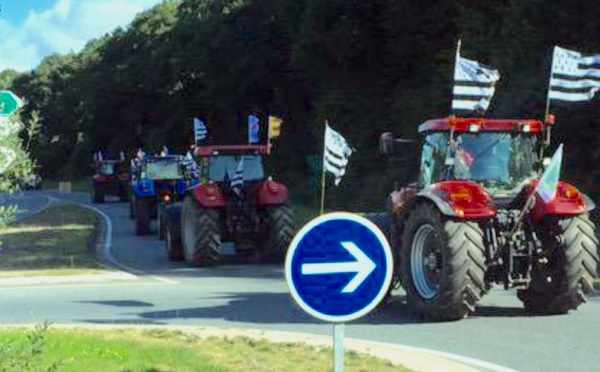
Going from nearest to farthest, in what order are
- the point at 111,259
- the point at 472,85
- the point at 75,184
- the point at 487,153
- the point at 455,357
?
1. the point at 455,357
2. the point at 487,153
3. the point at 472,85
4. the point at 111,259
5. the point at 75,184

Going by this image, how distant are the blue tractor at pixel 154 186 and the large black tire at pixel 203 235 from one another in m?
8.70

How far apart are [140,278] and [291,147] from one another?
33417 mm

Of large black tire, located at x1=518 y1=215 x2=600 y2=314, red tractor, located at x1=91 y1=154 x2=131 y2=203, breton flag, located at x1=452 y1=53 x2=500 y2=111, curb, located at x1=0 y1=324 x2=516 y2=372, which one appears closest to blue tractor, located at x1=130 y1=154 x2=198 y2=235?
breton flag, located at x1=452 y1=53 x2=500 y2=111

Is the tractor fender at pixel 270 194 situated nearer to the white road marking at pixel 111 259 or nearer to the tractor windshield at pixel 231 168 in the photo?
the tractor windshield at pixel 231 168

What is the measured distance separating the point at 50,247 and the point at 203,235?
6657mm

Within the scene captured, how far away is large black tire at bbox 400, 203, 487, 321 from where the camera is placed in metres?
10.9

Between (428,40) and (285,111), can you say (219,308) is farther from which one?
(285,111)

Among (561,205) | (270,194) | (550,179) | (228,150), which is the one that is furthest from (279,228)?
(550,179)

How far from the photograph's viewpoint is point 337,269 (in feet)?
18.1

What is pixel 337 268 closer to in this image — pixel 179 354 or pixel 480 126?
pixel 179 354

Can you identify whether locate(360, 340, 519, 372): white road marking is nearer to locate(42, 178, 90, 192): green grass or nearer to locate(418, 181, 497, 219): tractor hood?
locate(418, 181, 497, 219): tractor hood

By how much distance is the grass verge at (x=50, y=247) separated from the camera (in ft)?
62.6

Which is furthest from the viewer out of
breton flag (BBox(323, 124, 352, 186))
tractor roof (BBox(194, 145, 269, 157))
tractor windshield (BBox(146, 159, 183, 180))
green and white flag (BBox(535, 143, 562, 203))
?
tractor windshield (BBox(146, 159, 183, 180))

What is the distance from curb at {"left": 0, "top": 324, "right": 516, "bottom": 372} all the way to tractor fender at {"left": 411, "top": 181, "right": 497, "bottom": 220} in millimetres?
1927
